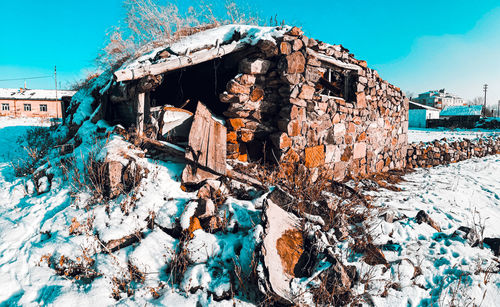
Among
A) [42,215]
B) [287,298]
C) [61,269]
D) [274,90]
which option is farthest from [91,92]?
[287,298]

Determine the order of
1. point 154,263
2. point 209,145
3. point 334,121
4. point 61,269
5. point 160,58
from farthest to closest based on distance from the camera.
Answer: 1. point 334,121
2. point 160,58
3. point 209,145
4. point 154,263
5. point 61,269

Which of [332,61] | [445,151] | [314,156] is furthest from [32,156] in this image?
[445,151]

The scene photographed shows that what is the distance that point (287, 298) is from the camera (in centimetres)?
207

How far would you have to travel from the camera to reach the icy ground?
2.11 metres

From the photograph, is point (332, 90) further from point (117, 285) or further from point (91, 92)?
point (91, 92)

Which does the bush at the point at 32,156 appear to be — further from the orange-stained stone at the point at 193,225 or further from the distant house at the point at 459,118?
the distant house at the point at 459,118

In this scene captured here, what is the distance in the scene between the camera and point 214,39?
4.32 m

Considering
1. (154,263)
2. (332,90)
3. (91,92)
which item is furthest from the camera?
(91,92)

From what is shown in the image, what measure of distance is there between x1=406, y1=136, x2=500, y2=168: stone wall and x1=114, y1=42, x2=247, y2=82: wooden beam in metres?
6.95

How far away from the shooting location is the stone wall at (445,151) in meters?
8.02

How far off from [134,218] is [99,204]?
0.57 metres

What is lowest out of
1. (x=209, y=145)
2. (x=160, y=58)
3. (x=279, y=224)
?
(x=279, y=224)

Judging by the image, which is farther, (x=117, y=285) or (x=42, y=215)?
(x=42, y=215)

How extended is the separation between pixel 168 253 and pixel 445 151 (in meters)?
10.2
